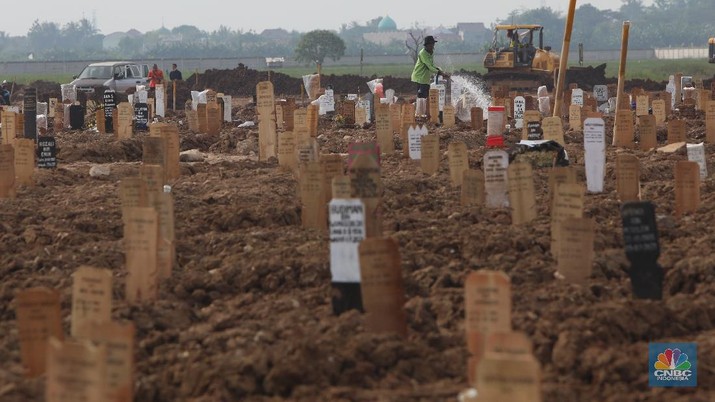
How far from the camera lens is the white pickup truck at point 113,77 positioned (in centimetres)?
3612

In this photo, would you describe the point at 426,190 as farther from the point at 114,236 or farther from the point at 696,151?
the point at 114,236

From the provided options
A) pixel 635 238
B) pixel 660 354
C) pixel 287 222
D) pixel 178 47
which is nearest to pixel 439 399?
pixel 660 354

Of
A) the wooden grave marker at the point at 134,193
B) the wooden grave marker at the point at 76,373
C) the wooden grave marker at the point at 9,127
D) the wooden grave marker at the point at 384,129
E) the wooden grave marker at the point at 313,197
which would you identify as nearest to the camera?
the wooden grave marker at the point at 76,373

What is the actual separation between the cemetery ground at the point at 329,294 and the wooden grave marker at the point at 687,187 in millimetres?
157

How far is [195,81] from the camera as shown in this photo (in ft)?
136

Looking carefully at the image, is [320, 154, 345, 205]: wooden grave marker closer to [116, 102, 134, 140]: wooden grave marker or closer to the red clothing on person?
[116, 102, 134, 140]: wooden grave marker

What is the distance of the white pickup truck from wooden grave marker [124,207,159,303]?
2935 cm

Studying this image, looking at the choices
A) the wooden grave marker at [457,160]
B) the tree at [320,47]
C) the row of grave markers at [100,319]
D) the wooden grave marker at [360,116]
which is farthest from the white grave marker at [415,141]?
the tree at [320,47]

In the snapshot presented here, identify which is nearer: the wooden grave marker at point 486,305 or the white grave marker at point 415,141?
the wooden grave marker at point 486,305

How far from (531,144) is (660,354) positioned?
6.81 m

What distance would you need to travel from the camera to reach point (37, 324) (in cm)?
541

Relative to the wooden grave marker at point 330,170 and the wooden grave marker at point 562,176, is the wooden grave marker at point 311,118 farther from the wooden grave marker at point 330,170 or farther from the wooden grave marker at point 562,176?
the wooden grave marker at point 562,176

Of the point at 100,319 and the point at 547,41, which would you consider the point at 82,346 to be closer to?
the point at 100,319

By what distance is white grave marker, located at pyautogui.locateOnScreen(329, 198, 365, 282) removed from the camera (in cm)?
586
